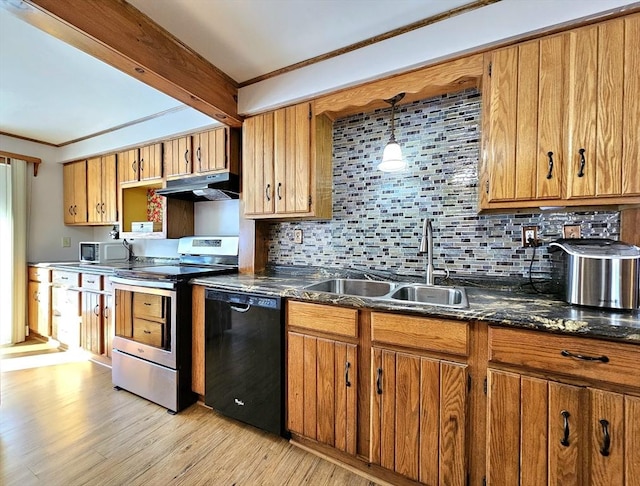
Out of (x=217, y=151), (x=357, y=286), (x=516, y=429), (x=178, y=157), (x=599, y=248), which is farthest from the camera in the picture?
(x=178, y=157)

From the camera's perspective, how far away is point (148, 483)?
1.39 m

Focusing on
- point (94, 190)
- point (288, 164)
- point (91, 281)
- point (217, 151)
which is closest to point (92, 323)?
point (91, 281)

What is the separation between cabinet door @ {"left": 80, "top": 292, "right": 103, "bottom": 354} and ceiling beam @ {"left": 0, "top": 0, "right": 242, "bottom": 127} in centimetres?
214

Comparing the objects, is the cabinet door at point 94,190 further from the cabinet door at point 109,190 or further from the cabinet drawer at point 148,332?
the cabinet drawer at point 148,332

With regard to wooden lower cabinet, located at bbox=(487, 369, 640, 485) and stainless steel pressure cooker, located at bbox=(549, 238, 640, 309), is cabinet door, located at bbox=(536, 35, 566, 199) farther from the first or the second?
wooden lower cabinet, located at bbox=(487, 369, 640, 485)

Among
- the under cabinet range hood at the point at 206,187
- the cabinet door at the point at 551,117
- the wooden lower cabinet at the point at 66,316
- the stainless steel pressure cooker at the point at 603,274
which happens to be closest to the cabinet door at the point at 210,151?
the under cabinet range hood at the point at 206,187

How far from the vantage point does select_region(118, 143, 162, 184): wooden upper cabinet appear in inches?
109

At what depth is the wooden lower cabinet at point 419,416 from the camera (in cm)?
121

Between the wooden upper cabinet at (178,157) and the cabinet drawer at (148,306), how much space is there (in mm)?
1163

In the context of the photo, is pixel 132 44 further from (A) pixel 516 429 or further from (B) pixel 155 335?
(A) pixel 516 429

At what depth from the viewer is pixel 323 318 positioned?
1.52m

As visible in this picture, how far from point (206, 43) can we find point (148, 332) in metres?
2.06

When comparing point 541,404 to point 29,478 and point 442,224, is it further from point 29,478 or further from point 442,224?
point 29,478

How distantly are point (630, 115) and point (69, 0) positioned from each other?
252 centimetres
